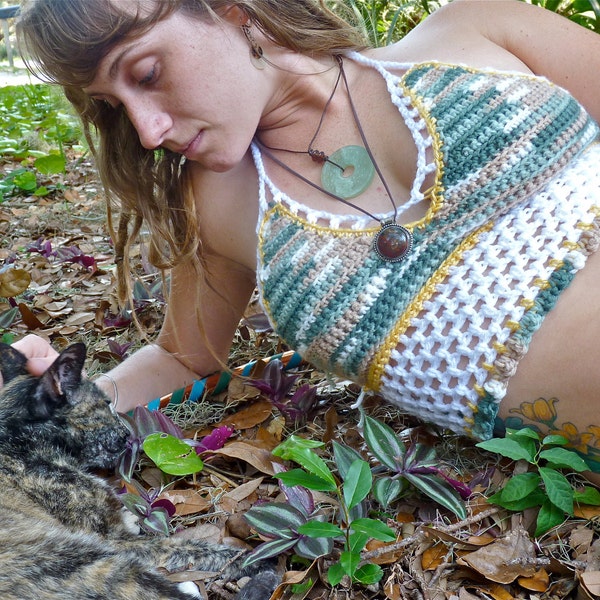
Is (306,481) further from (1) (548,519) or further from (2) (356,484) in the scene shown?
(1) (548,519)

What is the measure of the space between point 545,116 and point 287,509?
1064 millimetres

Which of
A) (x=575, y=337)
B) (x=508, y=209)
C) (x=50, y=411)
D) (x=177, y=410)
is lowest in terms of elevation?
(x=177, y=410)

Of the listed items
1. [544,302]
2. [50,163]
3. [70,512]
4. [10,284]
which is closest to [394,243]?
[544,302]

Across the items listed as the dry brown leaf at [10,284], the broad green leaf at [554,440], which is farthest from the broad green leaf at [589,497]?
the dry brown leaf at [10,284]

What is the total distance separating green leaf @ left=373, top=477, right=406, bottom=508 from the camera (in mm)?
1531

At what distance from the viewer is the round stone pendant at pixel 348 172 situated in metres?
1.72

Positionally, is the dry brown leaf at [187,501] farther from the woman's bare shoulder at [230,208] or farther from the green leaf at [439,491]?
the woman's bare shoulder at [230,208]

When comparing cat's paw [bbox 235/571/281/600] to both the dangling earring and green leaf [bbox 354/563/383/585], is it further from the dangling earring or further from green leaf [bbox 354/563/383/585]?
the dangling earring

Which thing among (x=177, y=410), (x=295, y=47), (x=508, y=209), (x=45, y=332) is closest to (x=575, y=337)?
(x=508, y=209)

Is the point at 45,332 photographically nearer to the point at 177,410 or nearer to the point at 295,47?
the point at 177,410

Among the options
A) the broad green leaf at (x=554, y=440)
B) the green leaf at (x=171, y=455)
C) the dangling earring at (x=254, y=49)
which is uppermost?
the dangling earring at (x=254, y=49)

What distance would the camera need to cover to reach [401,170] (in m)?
1.70

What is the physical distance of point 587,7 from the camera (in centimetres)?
315

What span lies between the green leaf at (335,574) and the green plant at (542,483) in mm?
400
